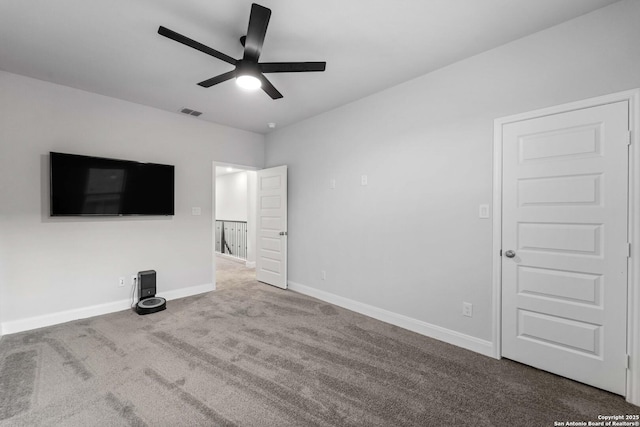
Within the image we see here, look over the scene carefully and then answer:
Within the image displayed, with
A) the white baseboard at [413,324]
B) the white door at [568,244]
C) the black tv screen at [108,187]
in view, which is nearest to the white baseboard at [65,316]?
the black tv screen at [108,187]

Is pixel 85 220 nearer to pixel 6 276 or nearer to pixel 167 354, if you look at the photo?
pixel 6 276

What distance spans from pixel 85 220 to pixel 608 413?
5.20 meters

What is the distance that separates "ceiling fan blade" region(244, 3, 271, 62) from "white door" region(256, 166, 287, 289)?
2448 mm

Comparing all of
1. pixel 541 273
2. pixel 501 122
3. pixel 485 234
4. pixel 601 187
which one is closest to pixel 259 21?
pixel 501 122

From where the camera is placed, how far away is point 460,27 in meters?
2.17

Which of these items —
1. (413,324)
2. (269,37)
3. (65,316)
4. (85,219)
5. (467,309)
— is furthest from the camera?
(85,219)

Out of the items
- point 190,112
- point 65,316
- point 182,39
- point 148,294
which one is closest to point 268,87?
point 182,39

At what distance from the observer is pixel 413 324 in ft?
9.78

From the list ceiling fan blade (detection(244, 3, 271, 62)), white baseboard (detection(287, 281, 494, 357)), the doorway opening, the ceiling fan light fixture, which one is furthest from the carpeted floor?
the doorway opening

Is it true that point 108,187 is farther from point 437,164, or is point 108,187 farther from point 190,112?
point 437,164

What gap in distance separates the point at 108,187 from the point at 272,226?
236cm

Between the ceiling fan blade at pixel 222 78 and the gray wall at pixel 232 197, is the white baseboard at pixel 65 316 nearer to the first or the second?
the ceiling fan blade at pixel 222 78

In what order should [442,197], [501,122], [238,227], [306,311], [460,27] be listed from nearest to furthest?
[460,27] → [501,122] → [442,197] → [306,311] → [238,227]

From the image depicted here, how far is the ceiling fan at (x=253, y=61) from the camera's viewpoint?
180cm
